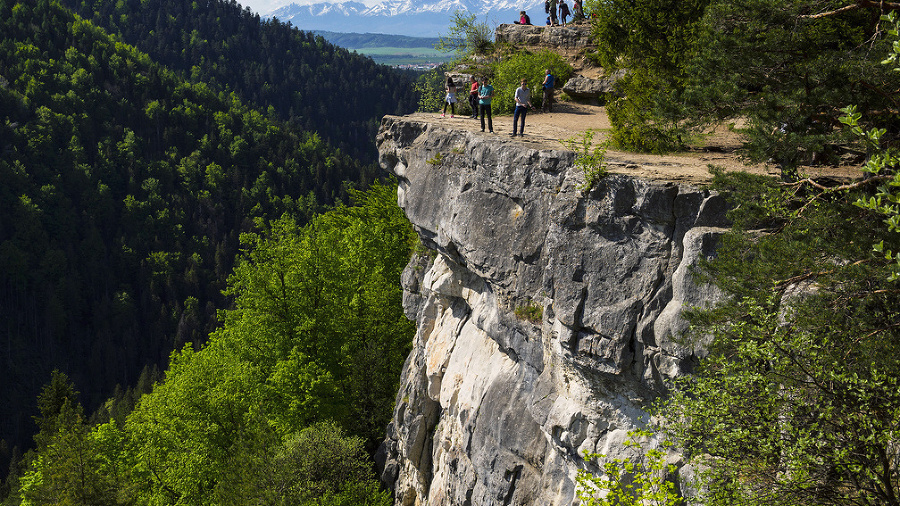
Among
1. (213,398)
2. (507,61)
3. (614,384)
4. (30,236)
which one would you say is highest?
(507,61)

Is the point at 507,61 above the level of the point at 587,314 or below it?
above

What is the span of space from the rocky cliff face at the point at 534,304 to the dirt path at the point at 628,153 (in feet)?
2.76

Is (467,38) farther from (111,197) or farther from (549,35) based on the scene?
(111,197)

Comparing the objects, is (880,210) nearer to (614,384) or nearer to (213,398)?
(614,384)

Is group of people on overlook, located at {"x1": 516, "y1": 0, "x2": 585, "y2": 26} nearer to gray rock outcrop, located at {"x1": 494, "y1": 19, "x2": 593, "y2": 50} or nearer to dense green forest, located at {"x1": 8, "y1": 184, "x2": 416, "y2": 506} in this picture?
gray rock outcrop, located at {"x1": 494, "y1": 19, "x2": 593, "y2": 50}

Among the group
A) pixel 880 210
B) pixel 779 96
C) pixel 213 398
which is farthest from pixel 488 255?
pixel 213 398

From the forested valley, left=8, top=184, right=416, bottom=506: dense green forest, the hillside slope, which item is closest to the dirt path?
left=8, top=184, right=416, bottom=506: dense green forest

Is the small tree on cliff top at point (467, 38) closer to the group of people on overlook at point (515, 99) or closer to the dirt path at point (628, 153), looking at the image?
the group of people on overlook at point (515, 99)

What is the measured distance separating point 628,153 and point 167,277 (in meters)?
123

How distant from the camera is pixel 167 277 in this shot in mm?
122062

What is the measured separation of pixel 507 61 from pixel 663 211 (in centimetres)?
1583

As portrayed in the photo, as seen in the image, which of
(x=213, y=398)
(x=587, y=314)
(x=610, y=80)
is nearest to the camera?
(x=587, y=314)

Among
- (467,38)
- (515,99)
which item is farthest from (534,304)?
(467,38)

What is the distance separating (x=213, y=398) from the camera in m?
24.8
